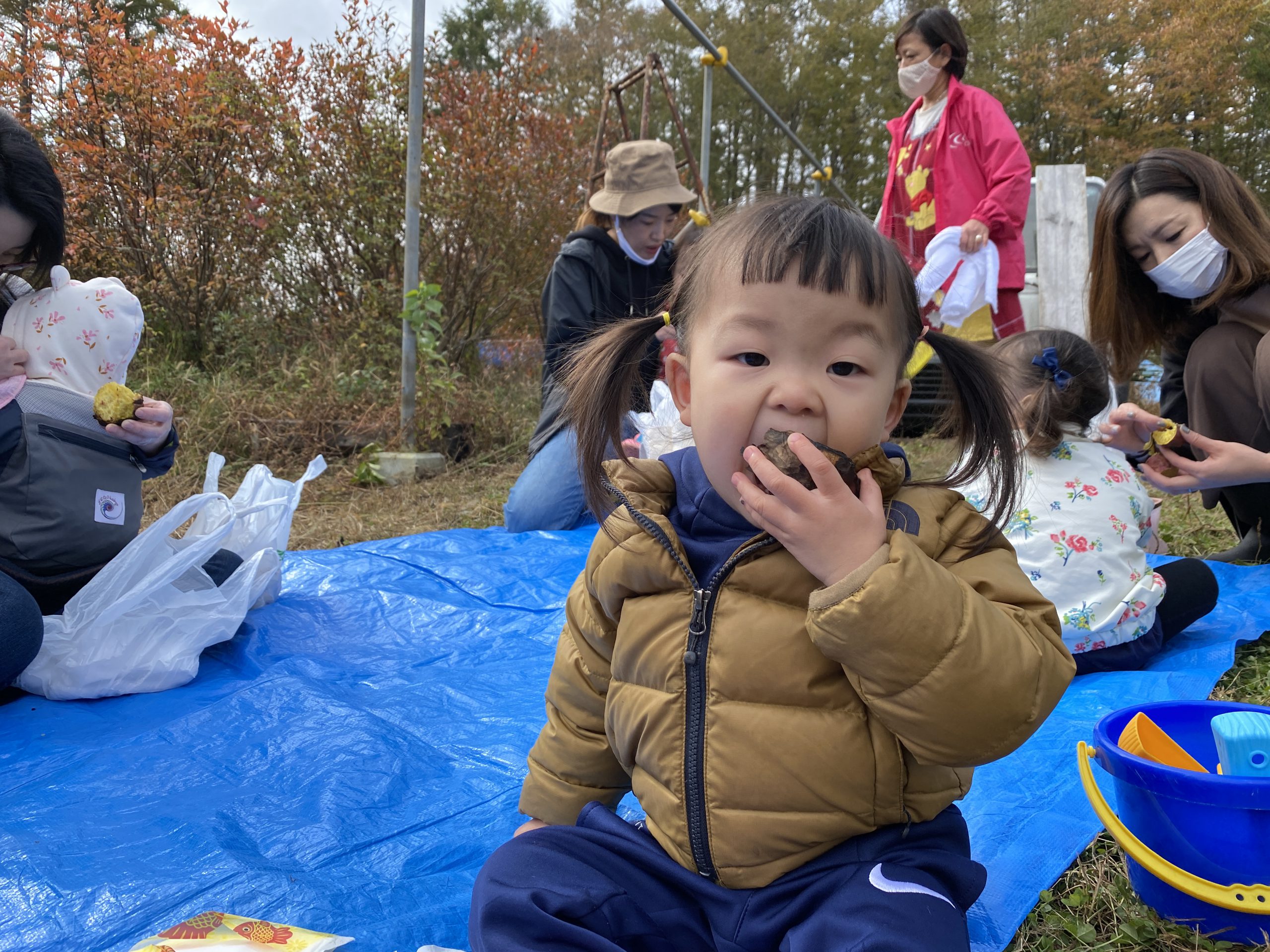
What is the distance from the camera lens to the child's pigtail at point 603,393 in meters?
1.31

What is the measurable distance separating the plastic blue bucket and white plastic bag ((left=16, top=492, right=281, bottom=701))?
1.91 m

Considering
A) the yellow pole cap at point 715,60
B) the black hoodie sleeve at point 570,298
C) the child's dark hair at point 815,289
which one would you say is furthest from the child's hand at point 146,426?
the yellow pole cap at point 715,60

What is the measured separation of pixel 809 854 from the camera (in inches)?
41.4

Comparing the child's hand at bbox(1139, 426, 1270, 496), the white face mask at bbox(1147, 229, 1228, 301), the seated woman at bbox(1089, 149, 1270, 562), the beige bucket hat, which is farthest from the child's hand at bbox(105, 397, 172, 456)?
the white face mask at bbox(1147, 229, 1228, 301)

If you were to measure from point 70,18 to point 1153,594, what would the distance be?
21.1 ft

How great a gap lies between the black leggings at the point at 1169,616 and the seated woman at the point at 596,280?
1917 mm

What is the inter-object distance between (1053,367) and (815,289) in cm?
135

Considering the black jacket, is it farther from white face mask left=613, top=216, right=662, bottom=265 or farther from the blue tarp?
the blue tarp

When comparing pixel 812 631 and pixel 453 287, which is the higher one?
pixel 453 287

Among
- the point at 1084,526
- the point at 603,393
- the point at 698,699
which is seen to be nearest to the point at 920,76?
the point at 1084,526

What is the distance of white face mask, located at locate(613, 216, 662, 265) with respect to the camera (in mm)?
3934

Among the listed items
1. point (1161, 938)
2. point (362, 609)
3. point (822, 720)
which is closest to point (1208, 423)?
point (1161, 938)

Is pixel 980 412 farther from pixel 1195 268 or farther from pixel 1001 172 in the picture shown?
pixel 1001 172

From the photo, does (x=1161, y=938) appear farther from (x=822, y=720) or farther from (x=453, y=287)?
A: (x=453, y=287)
